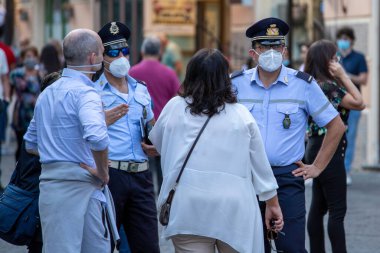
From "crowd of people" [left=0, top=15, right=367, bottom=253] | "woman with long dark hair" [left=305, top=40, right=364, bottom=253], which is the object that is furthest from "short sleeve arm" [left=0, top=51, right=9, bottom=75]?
"crowd of people" [left=0, top=15, right=367, bottom=253]

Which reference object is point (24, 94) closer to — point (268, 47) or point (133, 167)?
point (133, 167)

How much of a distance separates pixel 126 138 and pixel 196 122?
1.19m

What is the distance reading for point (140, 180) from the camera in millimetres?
7035

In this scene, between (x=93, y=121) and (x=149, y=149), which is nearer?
(x=93, y=121)

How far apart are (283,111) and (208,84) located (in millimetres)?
916

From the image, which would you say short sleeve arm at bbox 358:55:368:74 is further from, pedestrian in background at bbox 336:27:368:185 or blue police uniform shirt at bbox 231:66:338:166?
blue police uniform shirt at bbox 231:66:338:166

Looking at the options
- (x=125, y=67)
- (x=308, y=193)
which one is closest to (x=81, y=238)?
(x=125, y=67)

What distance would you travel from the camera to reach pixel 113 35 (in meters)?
7.11

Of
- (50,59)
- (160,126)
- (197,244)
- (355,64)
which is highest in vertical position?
(50,59)

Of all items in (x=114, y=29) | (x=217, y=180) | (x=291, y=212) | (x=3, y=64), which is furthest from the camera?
(x=3, y=64)

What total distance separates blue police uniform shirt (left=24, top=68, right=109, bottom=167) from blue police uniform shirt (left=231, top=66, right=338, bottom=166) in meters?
1.18

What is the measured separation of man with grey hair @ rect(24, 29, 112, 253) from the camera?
6000mm

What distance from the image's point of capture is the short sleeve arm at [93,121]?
19.1ft

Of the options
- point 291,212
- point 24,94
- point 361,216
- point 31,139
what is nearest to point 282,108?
point 291,212
